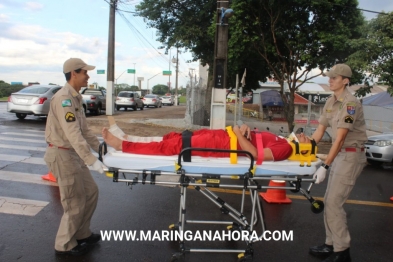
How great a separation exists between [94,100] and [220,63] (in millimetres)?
11363

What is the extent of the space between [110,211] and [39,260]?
1.47 m

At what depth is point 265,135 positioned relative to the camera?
13.3ft

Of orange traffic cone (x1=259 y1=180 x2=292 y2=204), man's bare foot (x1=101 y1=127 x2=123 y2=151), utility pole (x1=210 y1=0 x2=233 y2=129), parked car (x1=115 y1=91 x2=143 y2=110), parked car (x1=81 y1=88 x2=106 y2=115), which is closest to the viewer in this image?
man's bare foot (x1=101 y1=127 x2=123 y2=151)

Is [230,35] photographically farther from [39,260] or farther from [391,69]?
[39,260]

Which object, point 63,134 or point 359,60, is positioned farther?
point 359,60

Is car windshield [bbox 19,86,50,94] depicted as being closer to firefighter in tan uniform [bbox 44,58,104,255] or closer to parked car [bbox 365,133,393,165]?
firefighter in tan uniform [bbox 44,58,104,255]

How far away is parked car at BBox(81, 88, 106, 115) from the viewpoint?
19275 millimetres

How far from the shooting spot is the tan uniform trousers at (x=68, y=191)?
3.50m

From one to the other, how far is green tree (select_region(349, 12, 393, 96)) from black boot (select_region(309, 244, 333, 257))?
25.5 ft

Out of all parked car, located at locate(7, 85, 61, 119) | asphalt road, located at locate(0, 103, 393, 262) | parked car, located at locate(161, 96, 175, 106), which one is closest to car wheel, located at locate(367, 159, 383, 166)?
asphalt road, located at locate(0, 103, 393, 262)

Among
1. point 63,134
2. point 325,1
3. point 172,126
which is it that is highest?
point 325,1

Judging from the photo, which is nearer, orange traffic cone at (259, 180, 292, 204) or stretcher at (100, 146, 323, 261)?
stretcher at (100, 146, 323, 261)

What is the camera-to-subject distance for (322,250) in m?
3.80

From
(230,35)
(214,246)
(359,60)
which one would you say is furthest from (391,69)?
(214,246)
